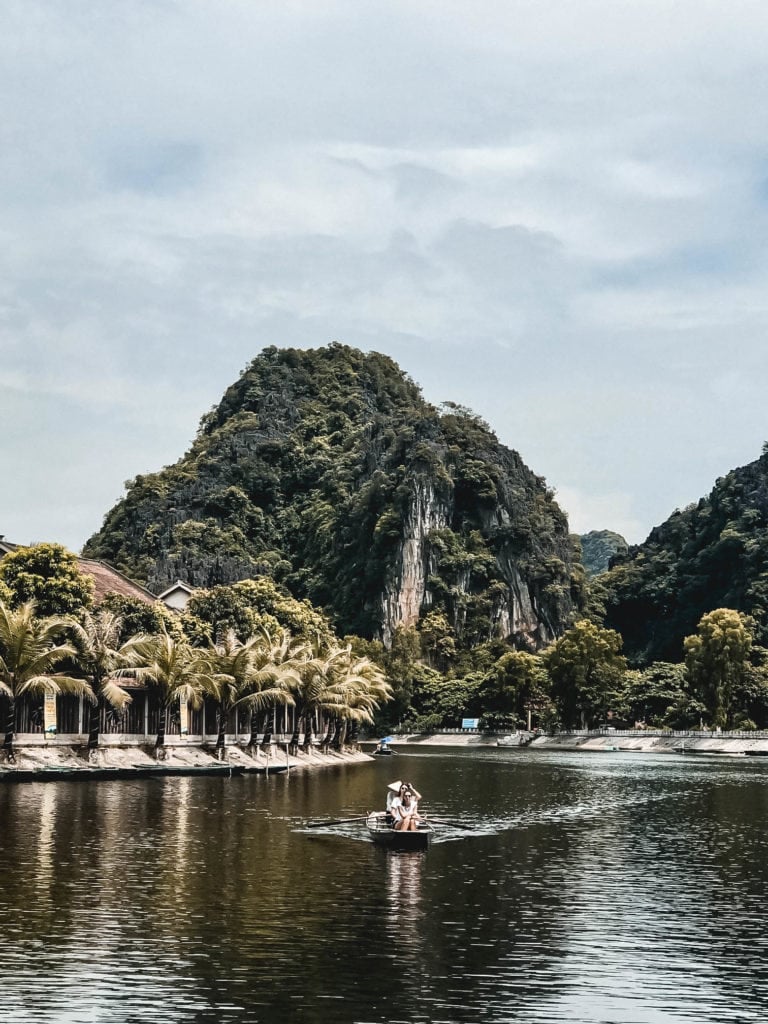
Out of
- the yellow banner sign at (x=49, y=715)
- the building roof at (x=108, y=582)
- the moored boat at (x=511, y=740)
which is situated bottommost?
the moored boat at (x=511, y=740)

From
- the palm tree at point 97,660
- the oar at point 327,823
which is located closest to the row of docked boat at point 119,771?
the palm tree at point 97,660

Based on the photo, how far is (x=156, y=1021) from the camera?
18156 mm

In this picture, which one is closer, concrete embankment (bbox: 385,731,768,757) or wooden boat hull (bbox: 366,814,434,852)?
wooden boat hull (bbox: 366,814,434,852)

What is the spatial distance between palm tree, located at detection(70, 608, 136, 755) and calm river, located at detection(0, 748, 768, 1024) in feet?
41.4

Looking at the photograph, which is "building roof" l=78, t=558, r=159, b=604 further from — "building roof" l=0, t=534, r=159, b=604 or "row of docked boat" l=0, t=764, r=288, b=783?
"row of docked boat" l=0, t=764, r=288, b=783

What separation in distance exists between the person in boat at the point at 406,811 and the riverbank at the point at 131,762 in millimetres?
25077

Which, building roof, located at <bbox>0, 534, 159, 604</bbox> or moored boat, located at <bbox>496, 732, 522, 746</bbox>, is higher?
building roof, located at <bbox>0, 534, 159, 604</bbox>

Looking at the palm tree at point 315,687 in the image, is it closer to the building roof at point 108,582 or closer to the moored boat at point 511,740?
the building roof at point 108,582

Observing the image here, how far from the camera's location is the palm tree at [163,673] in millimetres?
69188

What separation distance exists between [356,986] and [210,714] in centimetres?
6567

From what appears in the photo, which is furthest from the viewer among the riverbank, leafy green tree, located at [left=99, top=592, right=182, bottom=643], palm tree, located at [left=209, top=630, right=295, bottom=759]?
leafy green tree, located at [left=99, top=592, right=182, bottom=643]

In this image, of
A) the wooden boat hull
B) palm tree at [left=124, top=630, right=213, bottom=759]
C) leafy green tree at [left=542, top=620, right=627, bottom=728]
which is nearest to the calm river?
the wooden boat hull

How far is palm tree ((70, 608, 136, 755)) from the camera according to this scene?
6388 cm

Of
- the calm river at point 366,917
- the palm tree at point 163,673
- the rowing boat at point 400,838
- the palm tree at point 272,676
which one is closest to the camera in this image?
the calm river at point 366,917
